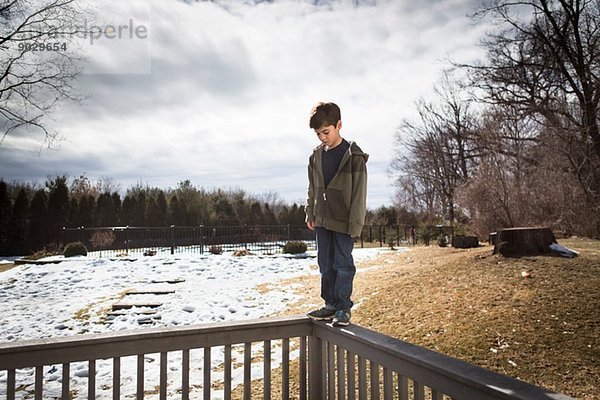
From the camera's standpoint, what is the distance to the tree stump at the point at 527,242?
5809 mm

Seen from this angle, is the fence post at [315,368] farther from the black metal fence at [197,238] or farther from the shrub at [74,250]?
the shrub at [74,250]

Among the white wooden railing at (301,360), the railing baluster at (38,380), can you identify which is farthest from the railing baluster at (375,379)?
the railing baluster at (38,380)

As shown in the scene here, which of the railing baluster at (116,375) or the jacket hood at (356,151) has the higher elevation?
the jacket hood at (356,151)

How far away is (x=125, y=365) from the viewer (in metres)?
4.43

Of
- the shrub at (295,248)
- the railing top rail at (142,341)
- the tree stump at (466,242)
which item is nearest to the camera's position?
the railing top rail at (142,341)

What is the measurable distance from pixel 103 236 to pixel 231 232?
19.0 ft

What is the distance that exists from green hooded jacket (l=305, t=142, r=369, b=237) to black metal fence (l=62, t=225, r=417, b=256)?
43.7 ft

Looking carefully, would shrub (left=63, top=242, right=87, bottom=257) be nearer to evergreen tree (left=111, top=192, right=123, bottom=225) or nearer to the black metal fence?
the black metal fence

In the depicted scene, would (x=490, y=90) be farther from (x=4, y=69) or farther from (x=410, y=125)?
(x=410, y=125)

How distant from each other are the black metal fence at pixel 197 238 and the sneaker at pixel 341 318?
13.3m

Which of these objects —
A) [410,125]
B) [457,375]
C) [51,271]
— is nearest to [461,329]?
[457,375]

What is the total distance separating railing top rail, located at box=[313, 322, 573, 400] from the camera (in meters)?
1.12

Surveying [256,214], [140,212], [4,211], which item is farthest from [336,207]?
[256,214]

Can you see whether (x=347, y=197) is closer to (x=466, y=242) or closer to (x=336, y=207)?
(x=336, y=207)
